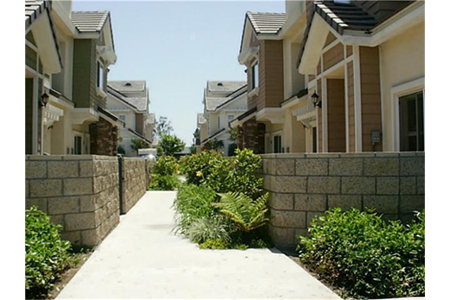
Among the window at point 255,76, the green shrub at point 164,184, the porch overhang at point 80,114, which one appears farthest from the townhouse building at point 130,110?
the porch overhang at point 80,114

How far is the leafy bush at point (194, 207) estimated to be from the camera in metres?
7.91

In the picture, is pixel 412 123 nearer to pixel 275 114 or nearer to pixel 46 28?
pixel 46 28

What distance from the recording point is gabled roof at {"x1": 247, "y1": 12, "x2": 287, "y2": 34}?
18312mm

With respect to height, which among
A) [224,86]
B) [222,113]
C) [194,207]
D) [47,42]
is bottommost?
[194,207]

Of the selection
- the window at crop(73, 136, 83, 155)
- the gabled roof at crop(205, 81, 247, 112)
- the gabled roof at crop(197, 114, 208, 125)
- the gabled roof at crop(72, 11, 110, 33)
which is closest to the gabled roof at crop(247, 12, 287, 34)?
the gabled roof at crop(72, 11, 110, 33)

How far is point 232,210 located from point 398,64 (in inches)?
180

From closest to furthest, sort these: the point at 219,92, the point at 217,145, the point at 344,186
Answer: the point at 344,186
the point at 217,145
the point at 219,92

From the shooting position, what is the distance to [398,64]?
805 cm

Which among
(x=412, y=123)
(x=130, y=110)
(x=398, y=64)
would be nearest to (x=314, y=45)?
(x=398, y=64)

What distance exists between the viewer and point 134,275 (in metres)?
5.09
